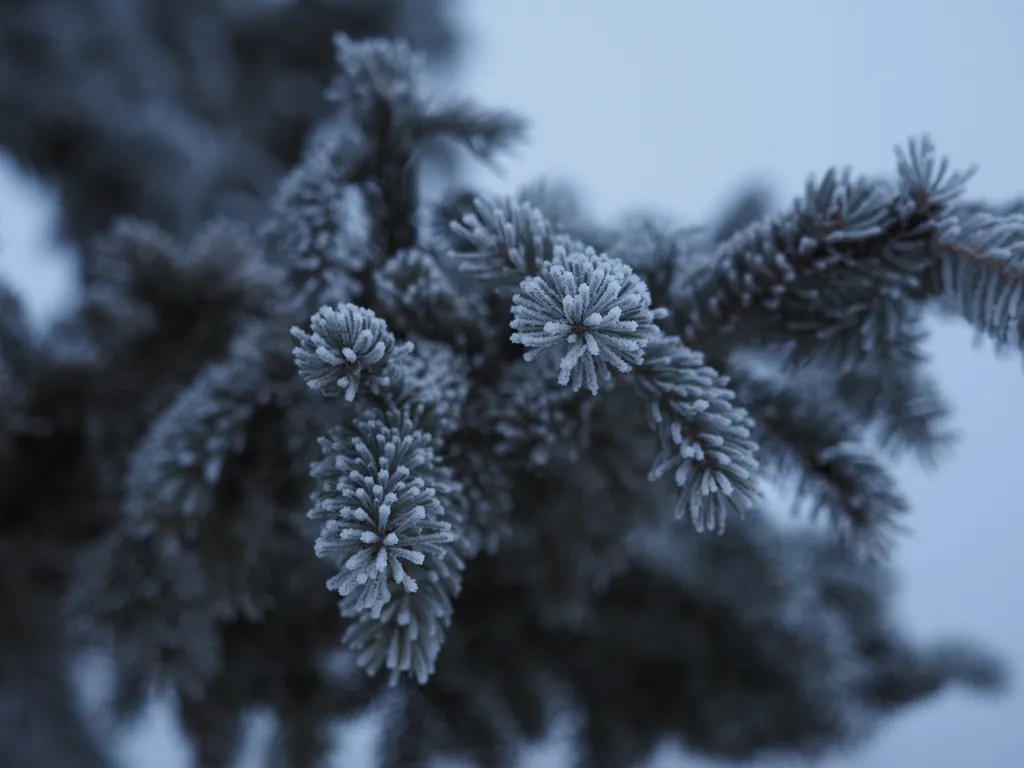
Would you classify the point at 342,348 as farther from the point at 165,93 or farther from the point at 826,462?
the point at 165,93

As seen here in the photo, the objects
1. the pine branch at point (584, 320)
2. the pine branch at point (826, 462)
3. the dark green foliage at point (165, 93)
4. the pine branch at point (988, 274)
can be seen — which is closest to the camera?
the pine branch at point (584, 320)

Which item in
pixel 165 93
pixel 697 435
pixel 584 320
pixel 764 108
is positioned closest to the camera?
pixel 584 320

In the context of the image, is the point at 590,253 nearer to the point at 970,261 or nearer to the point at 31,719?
the point at 970,261

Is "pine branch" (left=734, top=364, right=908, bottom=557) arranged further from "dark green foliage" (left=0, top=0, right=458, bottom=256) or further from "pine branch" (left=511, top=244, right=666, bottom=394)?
"dark green foliage" (left=0, top=0, right=458, bottom=256)

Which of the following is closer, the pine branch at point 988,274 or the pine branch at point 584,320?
the pine branch at point 584,320

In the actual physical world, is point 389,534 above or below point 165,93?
below

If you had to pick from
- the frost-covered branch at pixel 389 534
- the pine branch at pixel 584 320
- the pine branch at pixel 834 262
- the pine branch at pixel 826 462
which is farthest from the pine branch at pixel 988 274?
the frost-covered branch at pixel 389 534

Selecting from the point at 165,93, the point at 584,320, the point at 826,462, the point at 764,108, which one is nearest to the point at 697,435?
the point at 584,320

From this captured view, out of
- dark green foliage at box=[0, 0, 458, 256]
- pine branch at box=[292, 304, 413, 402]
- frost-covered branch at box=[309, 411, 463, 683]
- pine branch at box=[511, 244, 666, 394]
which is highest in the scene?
dark green foliage at box=[0, 0, 458, 256]

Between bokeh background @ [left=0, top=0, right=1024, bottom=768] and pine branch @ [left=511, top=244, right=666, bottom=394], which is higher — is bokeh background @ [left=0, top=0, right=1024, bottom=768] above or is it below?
above

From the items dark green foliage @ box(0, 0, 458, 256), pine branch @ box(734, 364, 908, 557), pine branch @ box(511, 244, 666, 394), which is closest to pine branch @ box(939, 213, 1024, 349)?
pine branch @ box(734, 364, 908, 557)

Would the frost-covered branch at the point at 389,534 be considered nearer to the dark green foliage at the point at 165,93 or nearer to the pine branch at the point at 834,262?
the pine branch at the point at 834,262

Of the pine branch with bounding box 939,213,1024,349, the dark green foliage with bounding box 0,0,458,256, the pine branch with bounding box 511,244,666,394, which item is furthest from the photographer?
the dark green foliage with bounding box 0,0,458,256
